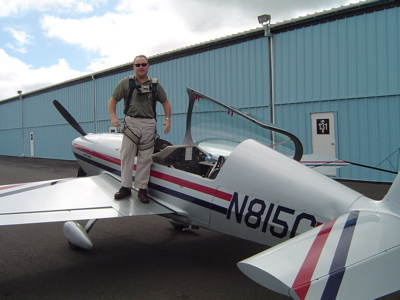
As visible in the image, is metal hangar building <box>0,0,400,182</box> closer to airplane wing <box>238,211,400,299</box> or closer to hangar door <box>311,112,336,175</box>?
hangar door <box>311,112,336,175</box>

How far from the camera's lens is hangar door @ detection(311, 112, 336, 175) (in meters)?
10.0

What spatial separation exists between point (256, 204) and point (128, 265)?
174cm

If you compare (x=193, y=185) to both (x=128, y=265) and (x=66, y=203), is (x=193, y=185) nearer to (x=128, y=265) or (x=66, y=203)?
(x=128, y=265)

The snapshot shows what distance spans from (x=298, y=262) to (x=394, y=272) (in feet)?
1.59

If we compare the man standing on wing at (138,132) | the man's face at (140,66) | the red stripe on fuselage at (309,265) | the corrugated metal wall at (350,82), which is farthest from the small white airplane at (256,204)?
the corrugated metal wall at (350,82)

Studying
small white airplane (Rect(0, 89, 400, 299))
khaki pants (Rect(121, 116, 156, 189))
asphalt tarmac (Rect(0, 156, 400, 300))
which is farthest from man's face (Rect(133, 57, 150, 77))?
asphalt tarmac (Rect(0, 156, 400, 300))

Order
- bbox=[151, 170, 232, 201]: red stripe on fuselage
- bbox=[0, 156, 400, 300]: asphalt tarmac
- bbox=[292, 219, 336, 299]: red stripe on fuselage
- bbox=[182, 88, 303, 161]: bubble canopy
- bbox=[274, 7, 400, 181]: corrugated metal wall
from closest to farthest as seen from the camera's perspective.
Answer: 1. bbox=[292, 219, 336, 299]: red stripe on fuselage
2. bbox=[0, 156, 400, 300]: asphalt tarmac
3. bbox=[151, 170, 232, 201]: red stripe on fuselage
4. bbox=[182, 88, 303, 161]: bubble canopy
5. bbox=[274, 7, 400, 181]: corrugated metal wall

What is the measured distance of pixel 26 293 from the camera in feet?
11.0

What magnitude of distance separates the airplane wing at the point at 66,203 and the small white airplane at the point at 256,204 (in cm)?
1

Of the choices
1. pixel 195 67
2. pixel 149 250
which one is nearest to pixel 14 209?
pixel 149 250

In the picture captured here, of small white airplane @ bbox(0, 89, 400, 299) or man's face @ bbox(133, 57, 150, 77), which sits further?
man's face @ bbox(133, 57, 150, 77)

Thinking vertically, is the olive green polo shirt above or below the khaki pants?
above

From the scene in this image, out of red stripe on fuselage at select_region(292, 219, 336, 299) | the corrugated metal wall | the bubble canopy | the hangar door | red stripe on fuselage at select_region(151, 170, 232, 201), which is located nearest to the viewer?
red stripe on fuselage at select_region(292, 219, 336, 299)

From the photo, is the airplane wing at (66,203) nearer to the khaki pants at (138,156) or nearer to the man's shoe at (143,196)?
the man's shoe at (143,196)
